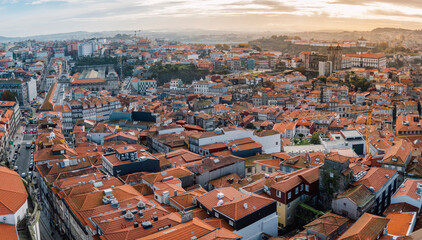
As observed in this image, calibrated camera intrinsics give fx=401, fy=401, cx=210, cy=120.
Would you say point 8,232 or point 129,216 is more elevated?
point 8,232

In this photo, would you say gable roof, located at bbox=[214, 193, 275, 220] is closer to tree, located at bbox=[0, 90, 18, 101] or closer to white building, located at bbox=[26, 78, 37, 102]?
tree, located at bbox=[0, 90, 18, 101]

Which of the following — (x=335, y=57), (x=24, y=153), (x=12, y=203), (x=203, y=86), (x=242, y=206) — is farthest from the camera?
(x=335, y=57)

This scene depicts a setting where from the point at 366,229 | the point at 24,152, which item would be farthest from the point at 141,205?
the point at 24,152

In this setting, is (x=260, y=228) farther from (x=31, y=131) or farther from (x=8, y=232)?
(x=31, y=131)

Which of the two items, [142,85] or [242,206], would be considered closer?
[242,206]

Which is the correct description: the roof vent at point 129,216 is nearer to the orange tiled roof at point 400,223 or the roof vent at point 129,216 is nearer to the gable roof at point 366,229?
the gable roof at point 366,229

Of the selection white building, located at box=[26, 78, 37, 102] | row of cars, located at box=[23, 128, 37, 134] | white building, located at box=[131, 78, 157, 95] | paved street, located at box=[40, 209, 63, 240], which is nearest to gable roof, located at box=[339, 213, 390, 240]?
paved street, located at box=[40, 209, 63, 240]

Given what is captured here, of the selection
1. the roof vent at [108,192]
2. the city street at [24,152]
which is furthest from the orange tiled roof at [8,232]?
the city street at [24,152]

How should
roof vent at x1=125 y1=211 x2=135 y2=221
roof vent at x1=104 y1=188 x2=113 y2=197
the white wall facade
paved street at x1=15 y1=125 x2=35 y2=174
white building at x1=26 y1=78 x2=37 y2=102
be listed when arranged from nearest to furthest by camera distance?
roof vent at x1=125 y1=211 x2=135 y2=221 < the white wall facade < roof vent at x1=104 y1=188 x2=113 y2=197 < paved street at x1=15 y1=125 x2=35 y2=174 < white building at x1=26 y1=78 x2=37 y2=102

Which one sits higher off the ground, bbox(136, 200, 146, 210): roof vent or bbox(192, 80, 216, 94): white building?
bbox(192, 80, 216, 94): white building

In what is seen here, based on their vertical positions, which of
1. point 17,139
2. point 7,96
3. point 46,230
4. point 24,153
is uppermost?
point 7,96

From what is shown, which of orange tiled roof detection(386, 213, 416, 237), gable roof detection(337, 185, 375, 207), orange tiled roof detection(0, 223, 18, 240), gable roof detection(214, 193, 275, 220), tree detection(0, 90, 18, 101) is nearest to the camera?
orange tiled roof detection(0, 223, 18, 240)

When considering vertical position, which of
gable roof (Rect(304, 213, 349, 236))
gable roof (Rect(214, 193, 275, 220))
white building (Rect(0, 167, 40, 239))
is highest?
white building (Rect(0, 167, 40, 239))

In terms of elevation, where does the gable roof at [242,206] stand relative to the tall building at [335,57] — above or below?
below
